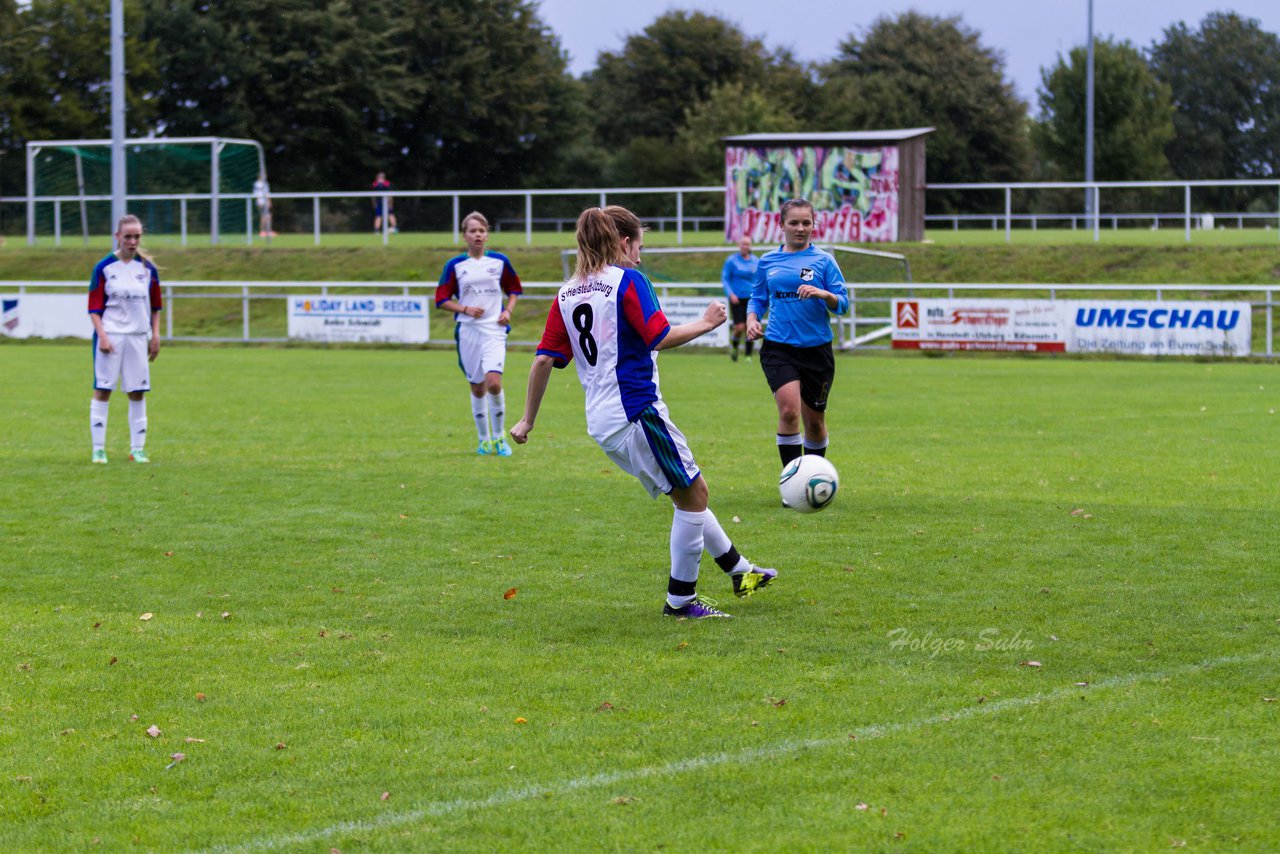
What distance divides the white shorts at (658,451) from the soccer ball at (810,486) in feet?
3.72

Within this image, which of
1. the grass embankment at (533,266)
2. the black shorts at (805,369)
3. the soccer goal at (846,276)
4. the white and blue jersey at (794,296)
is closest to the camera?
the white and blue jersey at (794,296)

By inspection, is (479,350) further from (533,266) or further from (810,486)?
(533,266)

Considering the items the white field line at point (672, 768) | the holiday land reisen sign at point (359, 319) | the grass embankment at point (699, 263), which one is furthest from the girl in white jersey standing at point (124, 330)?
the grass embankment at point (699, 263)

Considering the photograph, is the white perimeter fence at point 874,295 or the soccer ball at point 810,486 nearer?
the soccer ball at point 810,486

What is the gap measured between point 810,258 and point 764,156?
24.0 metres

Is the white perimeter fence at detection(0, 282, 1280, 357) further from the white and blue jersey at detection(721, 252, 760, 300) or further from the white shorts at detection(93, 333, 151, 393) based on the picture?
the white shorts at detection(93, 333, 151, 393)

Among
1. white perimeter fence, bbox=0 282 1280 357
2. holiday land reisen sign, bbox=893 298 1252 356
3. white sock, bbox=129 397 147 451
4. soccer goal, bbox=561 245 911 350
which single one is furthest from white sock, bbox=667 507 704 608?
holiday land reisen sign, bbox=893 298 1252 356

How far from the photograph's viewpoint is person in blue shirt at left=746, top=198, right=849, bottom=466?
384 inches

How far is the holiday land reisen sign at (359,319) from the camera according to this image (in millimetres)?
29781

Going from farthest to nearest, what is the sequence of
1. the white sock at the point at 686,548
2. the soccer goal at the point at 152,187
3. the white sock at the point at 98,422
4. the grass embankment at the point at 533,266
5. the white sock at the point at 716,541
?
the soccer goal at the point at 152,187 < the grass embankment at the point at 533,266 < the white sock at the point at 98,422 < the white sock at the point at 716,541 < the white sock at the point at 686,548

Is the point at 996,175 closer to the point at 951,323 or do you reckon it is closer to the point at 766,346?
the point at 951,323

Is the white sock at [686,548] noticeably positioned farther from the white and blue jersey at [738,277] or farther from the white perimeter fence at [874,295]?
the white perimeter fence at [874,295]

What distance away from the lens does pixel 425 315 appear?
96.7 ft

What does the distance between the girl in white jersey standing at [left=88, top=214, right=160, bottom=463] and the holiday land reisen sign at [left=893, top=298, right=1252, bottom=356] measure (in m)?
16.5
